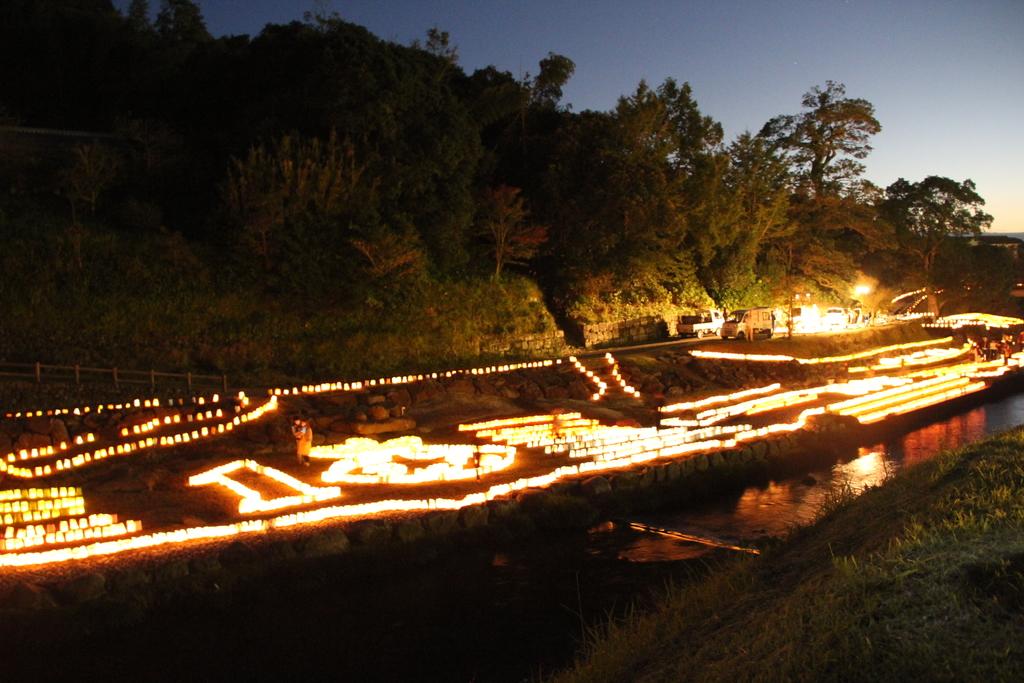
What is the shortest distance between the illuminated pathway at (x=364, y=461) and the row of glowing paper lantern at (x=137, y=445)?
0.03 metres

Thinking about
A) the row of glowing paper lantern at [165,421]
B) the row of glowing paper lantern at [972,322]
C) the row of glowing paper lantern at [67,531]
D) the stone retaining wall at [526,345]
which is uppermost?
the stone retaining wall at [526,345]

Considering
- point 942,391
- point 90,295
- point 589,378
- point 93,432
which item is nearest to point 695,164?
point 942,391

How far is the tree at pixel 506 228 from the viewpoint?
30672 millimetres

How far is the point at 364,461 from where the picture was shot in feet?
54.3

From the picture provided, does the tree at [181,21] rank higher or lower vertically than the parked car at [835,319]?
higher

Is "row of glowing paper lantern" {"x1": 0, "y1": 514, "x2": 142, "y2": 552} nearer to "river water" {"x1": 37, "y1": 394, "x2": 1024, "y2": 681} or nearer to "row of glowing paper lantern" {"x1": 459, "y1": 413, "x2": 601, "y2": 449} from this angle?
"river water" {"x1": 37, "y1": 394, "x2": 1024, "y2": 681}

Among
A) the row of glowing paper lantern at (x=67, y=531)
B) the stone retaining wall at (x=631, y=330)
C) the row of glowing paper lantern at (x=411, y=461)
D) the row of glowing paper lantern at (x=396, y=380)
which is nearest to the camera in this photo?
the row of glowing paper lantern at (x=67, y=531)

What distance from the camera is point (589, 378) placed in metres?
25.1

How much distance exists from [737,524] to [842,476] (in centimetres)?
477

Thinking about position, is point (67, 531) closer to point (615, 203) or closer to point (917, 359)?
point (615, 203)

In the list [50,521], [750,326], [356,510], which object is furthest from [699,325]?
[50,521]

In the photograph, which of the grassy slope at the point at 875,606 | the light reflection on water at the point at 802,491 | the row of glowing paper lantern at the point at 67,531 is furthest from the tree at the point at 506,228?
the grassy slope at the point at 875,606

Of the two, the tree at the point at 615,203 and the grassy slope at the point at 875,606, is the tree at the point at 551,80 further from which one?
the grassy slope at the point at 875,606

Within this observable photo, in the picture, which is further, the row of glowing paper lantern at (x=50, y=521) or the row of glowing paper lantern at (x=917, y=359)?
the row of glowing paper lantern at (x=917, y=359)
